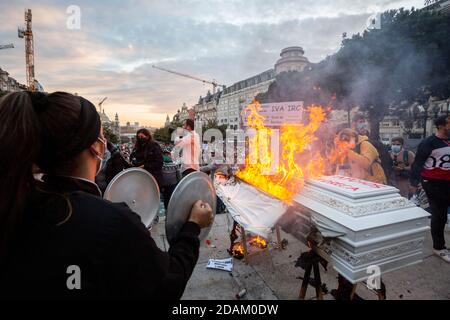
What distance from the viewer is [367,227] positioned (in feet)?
7.47

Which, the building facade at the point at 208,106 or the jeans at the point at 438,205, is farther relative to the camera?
the building facade at the point at 208,106

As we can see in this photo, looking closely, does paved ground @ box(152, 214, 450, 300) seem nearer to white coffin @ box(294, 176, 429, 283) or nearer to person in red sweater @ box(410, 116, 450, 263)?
person in red sweater @ box(410, 116, 450, 263)

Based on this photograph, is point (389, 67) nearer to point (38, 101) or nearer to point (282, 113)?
point (282, 113)

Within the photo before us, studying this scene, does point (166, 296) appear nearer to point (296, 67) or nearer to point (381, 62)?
point (381, 62)

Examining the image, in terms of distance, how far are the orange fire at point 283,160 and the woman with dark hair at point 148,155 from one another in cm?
198

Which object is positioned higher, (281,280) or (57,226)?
(57,226)

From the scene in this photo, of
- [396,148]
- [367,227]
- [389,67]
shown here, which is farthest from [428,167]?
[389,67]

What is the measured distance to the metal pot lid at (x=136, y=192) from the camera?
2.43m

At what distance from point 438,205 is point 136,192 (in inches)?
179

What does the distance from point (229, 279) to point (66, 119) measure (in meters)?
3.20

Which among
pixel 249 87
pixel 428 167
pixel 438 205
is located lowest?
pixel 438 205

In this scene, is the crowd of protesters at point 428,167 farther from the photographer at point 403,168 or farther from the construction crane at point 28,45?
the construction crane at point 28,45

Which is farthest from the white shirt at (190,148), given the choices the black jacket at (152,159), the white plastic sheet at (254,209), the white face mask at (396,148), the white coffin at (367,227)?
the white face mask at (396,148)

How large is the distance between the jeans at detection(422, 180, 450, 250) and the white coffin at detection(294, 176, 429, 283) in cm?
182
